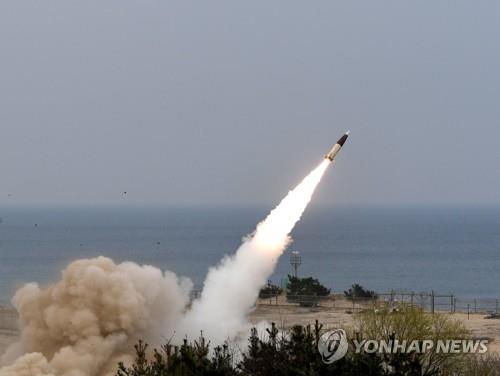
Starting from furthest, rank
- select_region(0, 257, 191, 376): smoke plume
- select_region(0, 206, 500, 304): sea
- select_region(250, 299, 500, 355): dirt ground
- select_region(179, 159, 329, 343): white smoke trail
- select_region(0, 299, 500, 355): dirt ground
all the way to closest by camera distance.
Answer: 1. select_region(0, 206, 500, 304): sea
2. select_region(250, 299, 500, 355): dirt ground
3. select_region(0, 299, 500, 355): dirt ground
4. select_region(179, 159, 329, 343): white smoke trail
5. select_region(0, 257, 191, 376): smoke plume

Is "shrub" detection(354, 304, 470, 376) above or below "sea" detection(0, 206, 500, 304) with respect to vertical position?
below

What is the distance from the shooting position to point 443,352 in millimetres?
27750

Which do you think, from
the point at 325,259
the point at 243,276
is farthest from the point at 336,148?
the point at 325,259

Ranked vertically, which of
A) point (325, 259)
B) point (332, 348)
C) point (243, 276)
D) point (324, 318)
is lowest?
point (324, 318)

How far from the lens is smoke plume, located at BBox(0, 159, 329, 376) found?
3067 centimetres

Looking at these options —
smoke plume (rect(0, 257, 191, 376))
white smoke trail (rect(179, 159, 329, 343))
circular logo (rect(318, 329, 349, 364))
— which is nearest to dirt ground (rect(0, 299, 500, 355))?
white smoke trail (rect(179, 159, 329, 343))

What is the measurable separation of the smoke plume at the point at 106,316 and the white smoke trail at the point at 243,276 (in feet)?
0.15

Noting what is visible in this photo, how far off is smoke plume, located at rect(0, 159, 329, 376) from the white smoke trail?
45 millimetres

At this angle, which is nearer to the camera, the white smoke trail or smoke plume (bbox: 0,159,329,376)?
smoke plume (bbox: 0,159,329,376)

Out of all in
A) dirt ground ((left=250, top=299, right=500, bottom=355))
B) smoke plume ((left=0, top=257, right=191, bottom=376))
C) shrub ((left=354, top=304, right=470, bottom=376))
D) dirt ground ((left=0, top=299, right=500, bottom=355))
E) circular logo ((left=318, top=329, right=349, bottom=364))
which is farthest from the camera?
dirt ground ((left=250, top=299, right=500, bottom=355))

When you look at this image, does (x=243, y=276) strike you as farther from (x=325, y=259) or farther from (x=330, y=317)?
(x=325, y=259)

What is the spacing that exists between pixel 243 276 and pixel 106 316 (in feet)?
21.0

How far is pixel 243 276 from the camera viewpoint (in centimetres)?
3597

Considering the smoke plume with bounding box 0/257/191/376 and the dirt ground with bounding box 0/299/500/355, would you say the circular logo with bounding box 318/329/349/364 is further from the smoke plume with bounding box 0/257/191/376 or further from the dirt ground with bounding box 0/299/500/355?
the dirt ground with bounding box 0/299/500/355
